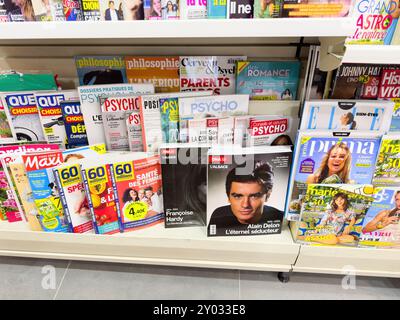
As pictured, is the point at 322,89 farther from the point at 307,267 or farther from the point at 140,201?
the point at 140,201

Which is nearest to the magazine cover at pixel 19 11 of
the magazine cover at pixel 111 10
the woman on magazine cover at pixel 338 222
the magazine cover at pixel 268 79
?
the magazine cover at pixel 111 10

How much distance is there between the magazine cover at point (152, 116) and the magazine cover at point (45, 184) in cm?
29

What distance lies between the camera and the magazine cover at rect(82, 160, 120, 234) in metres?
0.96

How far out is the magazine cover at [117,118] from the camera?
3.27 ft

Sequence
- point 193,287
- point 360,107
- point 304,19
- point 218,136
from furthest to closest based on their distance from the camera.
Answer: point 193,287
point 218,136
point 360,107
point 304,19

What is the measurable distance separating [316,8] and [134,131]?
2.18ft

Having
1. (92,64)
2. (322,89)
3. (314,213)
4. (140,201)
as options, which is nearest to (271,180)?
(314,213)

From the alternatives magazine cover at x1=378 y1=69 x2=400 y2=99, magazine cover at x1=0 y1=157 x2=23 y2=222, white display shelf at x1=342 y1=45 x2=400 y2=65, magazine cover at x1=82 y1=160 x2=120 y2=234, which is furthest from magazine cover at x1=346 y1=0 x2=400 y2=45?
magazine cover at x1=0 y1=157 x2=23 y2=222

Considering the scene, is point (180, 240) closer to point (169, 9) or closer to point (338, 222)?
point (338, 222)

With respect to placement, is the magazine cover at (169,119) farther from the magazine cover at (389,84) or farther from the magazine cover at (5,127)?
the magazine cover at (389,84)

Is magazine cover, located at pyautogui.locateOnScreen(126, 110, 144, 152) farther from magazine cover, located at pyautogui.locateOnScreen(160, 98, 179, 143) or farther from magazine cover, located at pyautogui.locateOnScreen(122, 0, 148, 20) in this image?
magazine cover, located at pyautogui.locateOnScreen(122, 0, 148, 20)

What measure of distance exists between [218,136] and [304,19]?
18.6 inches

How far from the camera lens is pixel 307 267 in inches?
41.9

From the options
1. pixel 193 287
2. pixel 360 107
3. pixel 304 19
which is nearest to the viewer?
pixel 304 19
